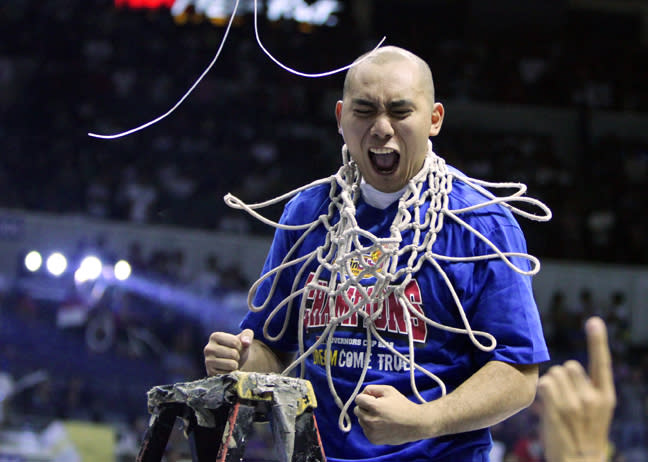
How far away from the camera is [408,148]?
2002 mm

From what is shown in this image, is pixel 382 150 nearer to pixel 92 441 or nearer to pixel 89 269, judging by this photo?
pixel 92 441

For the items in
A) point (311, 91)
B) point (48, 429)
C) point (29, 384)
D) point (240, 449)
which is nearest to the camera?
point (240, 449)

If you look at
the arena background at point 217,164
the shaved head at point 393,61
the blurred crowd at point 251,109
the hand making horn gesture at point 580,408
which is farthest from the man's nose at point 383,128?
the blurred crowd at point 251,109

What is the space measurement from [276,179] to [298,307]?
8079 millimetres

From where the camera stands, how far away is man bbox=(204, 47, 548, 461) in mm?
1882

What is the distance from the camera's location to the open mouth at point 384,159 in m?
2.01

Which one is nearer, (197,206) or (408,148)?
(408,148)

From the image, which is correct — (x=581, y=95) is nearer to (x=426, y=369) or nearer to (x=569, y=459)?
(x=426, y=369)

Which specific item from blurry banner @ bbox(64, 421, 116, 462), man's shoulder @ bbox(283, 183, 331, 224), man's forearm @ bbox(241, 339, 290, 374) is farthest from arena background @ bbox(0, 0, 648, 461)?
man's shoulder @ bbox(283, 183, 331, 224)

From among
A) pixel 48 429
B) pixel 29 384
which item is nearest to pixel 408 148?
pixel 48 429

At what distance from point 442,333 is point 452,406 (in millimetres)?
214

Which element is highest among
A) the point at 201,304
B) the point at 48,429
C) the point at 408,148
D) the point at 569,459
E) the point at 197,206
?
the point at 408,148

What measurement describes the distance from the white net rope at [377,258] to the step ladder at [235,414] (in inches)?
12.6

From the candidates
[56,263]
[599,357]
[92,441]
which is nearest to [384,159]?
[599,357]
